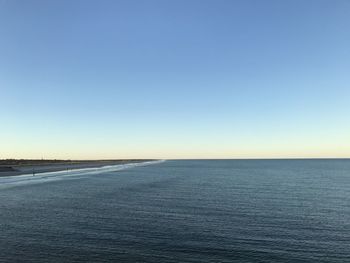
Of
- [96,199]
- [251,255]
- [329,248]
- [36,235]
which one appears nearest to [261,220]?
[329,248]

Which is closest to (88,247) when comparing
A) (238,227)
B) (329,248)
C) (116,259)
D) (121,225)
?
(116,259)

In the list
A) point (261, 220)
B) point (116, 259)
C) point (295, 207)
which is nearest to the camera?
point (116, 259)

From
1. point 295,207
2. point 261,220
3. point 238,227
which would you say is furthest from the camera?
point 295,207

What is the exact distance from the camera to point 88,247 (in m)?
25.8

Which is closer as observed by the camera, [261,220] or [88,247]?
[88,247]

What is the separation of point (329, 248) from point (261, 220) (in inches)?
407

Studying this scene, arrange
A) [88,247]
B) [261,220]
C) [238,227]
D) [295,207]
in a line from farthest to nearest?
[295,207] < [261,220] < [238,227] < [88,247]

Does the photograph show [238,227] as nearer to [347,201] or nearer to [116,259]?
[116,259]

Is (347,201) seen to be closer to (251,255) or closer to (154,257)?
(251,255)

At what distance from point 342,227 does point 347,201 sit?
20.9 meters

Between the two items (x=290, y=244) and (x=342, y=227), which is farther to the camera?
(x=342, y=227)

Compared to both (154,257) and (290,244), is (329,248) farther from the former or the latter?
(154,257)

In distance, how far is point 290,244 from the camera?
27.1 m

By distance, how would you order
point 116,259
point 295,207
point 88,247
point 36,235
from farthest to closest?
1. point 295,207
2. point 36,235
3. point 88,247
4. point 116,259
